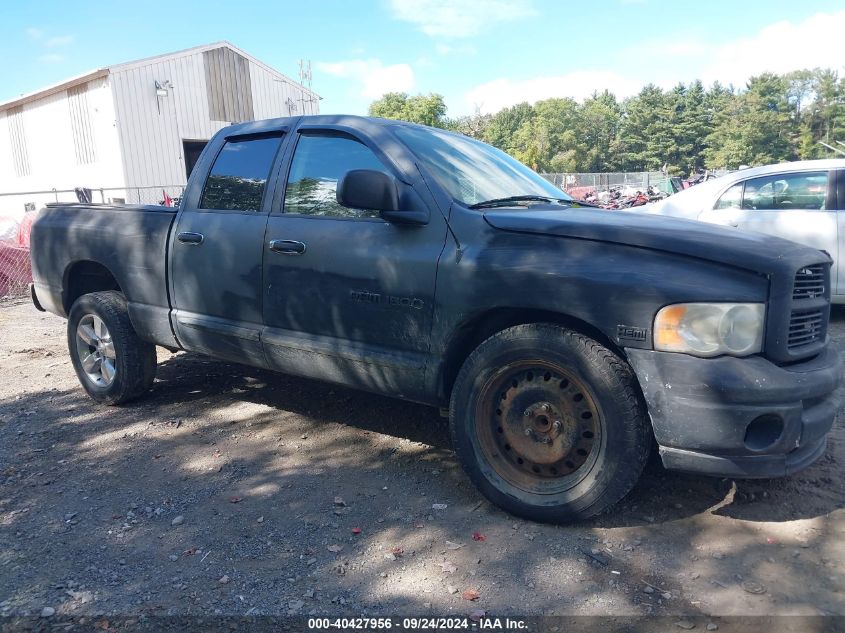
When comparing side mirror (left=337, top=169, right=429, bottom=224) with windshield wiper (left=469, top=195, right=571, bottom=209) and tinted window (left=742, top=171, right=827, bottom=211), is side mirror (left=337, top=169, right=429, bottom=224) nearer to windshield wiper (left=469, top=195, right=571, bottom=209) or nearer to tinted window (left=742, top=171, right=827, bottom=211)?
windshield wiper (left=469, top=195, right=571, bottom=209)

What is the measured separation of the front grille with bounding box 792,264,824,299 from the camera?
279cm

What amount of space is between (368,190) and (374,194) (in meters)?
0.04

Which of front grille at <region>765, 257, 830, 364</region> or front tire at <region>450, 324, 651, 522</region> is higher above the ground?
front grille at <region>765, 257, 830, 364</region>

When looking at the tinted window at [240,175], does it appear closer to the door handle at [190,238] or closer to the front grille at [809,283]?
the door handle at [190,238]

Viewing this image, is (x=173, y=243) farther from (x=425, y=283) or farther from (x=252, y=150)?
(x=425, y=283)

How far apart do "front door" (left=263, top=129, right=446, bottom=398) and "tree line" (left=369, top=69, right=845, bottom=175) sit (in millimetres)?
64779

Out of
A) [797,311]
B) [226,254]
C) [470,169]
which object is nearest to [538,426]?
[797,311]

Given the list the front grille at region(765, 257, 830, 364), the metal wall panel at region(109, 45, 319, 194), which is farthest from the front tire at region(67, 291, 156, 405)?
the metal wall panel at region(109, 45, 319, 194)

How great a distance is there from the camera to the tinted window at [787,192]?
6.70 metres

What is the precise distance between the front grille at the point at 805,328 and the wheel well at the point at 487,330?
27.9 inches

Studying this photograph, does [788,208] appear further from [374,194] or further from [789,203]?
[374,194]

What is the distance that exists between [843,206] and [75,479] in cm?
716

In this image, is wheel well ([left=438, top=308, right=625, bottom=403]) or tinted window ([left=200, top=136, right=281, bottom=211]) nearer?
wheel well ([left=438, top=308, right=625, bottom=403])

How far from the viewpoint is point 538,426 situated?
3.04 m
